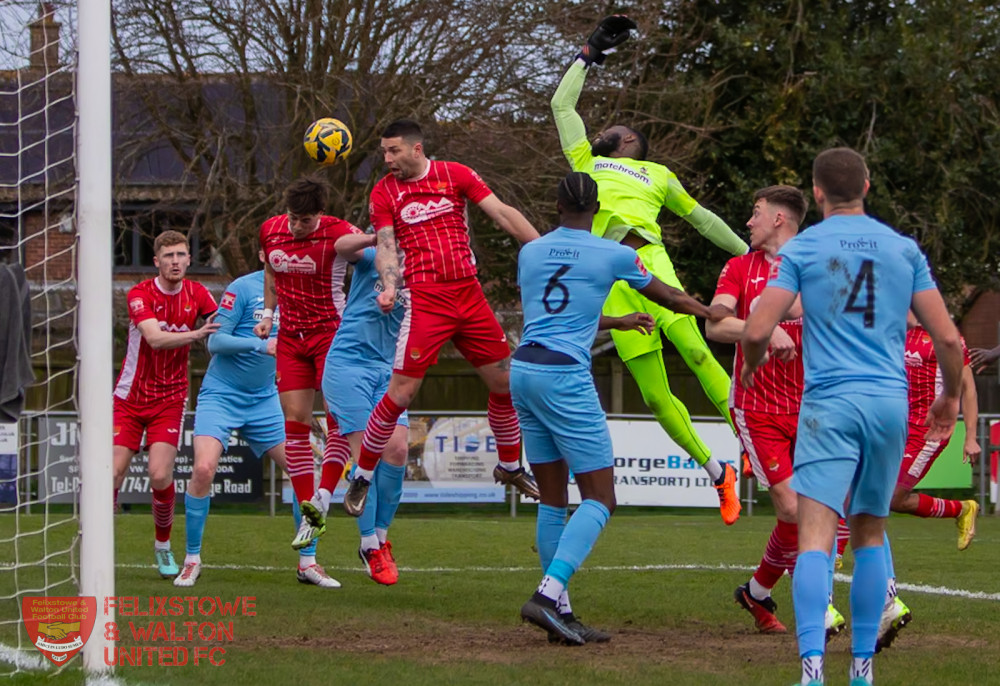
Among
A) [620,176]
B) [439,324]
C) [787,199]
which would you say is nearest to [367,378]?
[439,324]

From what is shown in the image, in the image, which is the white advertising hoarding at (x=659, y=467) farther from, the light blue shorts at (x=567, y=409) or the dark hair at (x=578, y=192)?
the dark hair at (x=578, y=192)

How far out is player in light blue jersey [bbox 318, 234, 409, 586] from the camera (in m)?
8.79

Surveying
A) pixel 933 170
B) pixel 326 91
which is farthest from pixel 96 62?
pixel 933 170

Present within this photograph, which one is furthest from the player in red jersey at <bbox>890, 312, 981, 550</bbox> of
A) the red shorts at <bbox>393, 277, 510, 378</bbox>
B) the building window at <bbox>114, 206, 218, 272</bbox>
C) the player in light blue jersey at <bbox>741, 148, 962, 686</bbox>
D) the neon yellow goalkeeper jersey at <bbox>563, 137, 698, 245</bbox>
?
the building window at <bbox>114, 206, 218, 272</bbox>

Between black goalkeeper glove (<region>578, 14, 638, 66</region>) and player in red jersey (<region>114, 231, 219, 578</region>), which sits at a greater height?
black goalkeeper glove (<region>578, 14, 638, 66</region>)

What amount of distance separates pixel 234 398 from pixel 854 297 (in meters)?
5.91

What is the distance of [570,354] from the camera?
21.6 ft

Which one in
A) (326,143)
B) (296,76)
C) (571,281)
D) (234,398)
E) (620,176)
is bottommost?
(234,398)

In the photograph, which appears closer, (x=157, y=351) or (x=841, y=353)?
(x=841, y=353)

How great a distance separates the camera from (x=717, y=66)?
72.3 ft

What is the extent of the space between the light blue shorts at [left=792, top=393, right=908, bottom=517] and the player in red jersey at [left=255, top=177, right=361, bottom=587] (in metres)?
3.96

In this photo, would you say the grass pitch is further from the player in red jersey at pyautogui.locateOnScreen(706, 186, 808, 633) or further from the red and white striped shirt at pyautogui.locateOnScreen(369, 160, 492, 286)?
the red and white striped shirt at pyautogui.locateOnScreen(369, 160, 492, 286)

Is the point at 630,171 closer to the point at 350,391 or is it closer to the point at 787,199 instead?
the point at 787,199

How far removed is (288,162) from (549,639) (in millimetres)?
14128
